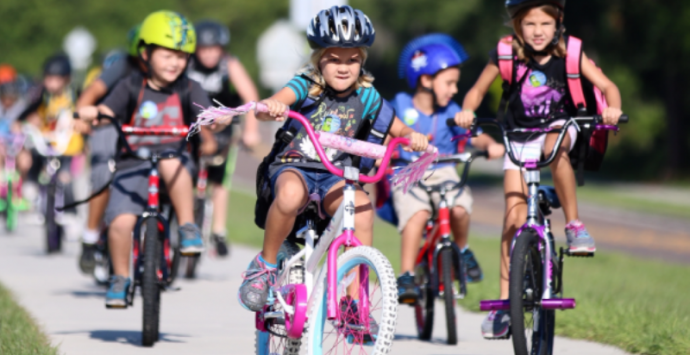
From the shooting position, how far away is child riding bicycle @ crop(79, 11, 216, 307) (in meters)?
7.14

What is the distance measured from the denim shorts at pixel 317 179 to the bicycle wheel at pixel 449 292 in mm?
1945

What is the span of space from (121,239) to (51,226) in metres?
5.84

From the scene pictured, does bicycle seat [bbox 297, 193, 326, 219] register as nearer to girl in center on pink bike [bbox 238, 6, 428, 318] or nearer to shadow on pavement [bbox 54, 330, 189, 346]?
girl in center on pink bike [bbox 238, 6, 428, 318]

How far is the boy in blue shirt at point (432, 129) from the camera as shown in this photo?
7523mm

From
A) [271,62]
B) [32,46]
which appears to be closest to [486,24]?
[271,62]

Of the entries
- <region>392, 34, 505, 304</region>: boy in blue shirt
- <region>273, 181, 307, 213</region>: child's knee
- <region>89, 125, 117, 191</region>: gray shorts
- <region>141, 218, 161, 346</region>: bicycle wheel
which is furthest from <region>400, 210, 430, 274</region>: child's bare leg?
<region>89, 125, 117, 191</region>: gray shorts

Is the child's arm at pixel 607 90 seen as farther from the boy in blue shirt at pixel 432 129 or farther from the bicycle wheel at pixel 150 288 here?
the bicycle wheel at pixel 150 288

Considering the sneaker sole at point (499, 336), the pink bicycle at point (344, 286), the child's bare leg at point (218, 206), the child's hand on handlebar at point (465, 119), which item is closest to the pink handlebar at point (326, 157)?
the pink bicycle at point (344, 286)

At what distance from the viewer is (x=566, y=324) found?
24.2 feet

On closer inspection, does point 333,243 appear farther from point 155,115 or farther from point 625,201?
point 625,201

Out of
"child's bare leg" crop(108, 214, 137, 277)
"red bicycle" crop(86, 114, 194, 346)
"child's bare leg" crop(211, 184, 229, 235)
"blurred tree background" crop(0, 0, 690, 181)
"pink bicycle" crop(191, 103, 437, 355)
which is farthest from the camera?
"blurred tree background" crop(0, 0, 690, 181)

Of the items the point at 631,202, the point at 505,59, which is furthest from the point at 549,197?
the point at 631,202

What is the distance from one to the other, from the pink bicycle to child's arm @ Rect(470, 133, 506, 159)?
7.20 ft

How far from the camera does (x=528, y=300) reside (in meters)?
5.66
